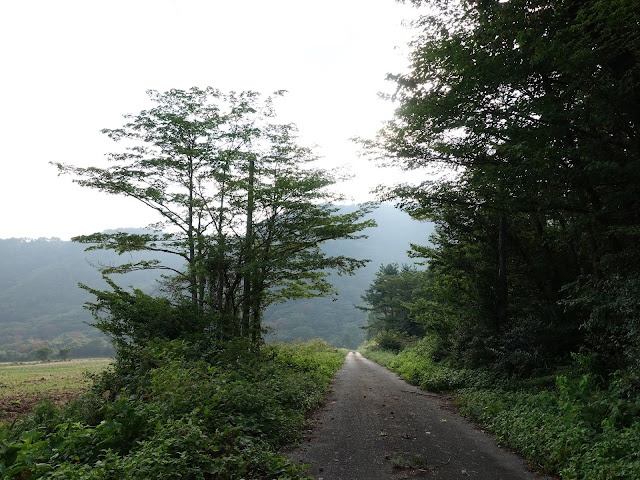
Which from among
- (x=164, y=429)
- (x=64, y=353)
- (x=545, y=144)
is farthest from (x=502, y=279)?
(x=64, y=353)

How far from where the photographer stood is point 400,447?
565 cm

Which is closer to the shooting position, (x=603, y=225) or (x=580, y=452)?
(x=580, y=452)

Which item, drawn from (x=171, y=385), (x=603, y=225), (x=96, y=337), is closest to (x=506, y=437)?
(x=603, y=225)

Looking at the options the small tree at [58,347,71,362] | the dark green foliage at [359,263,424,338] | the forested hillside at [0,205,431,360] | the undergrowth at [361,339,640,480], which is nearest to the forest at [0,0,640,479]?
the undergrowth at [361,339,640,480]

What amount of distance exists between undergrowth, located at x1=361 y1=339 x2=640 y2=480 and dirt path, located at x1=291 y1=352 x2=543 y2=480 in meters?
0.37

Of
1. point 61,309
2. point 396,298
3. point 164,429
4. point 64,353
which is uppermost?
point 61,309

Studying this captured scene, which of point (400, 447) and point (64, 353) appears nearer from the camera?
point (400, 447)

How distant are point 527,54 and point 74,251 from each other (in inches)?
4334

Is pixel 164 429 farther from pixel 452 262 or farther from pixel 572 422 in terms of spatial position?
pixel 452 262

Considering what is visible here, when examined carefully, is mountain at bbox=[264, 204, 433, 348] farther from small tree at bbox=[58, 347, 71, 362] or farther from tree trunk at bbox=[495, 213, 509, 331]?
tree trunk at bbox=[495, 213, 509, 331]

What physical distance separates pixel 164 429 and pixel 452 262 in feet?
33.7

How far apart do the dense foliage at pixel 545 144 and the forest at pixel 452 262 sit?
0.06m

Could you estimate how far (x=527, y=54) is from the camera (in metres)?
6.79

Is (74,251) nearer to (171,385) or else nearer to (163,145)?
(163,145)
